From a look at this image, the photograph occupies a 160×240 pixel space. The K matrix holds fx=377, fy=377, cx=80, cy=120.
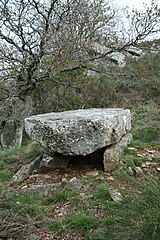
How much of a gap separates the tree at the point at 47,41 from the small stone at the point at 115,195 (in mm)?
5309

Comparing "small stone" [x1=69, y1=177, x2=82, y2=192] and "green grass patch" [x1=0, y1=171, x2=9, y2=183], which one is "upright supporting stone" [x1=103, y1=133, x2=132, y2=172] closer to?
"small stone" [x1=69, y1=177, x2=82, y2=192]

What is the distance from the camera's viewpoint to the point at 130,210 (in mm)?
3176

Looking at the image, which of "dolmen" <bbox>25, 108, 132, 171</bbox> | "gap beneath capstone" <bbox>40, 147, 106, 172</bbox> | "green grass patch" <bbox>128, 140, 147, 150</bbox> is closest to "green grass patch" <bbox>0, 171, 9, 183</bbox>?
"gap beneath capstone" <bbox>40, 147, 106, 172</bbox>

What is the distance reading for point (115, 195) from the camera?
13.1ft

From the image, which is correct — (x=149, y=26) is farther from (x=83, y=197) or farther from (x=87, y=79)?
(x=83, y=197)

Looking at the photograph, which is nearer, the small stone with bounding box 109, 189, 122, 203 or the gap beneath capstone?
the small stone with bounding box 109, 189, 122, 203

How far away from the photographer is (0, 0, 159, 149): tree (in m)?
8.90

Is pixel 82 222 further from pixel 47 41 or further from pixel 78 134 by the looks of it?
pixel 47 41

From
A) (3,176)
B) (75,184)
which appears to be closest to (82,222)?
(75,184)

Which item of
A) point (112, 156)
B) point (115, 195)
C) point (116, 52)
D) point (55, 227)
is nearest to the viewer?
point (55, 227)

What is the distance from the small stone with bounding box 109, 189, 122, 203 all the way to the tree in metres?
5.31

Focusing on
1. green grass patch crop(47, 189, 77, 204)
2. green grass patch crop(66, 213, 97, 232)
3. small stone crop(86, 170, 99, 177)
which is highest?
small stone crop(86, 170, 99, 177)

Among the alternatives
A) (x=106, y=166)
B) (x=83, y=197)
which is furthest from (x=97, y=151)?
(x=83, y=197)

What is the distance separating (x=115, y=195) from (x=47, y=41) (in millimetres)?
5548
